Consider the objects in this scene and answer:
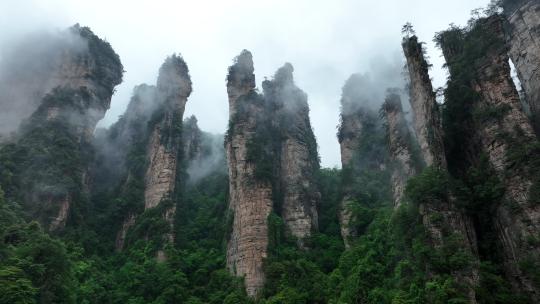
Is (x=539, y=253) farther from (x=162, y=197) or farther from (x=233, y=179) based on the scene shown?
(x=162, y=197)

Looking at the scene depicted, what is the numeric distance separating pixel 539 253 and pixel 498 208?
405cm

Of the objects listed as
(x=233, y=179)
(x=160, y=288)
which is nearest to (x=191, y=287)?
(x=160, y=288)

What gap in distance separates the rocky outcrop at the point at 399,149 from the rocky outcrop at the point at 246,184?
9.45 m

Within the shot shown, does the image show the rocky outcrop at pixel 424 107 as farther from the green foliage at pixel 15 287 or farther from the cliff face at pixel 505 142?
the green foliage at pixel 15 287

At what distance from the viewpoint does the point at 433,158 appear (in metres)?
33.3

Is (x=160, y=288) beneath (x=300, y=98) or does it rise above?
beneath

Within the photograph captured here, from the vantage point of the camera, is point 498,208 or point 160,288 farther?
point 160,288

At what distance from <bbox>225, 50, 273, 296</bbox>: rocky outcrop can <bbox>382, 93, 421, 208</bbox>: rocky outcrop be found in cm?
945

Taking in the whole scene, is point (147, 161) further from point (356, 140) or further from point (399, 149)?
point (399, 149)

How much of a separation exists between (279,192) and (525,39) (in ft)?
81.8

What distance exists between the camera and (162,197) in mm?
47469

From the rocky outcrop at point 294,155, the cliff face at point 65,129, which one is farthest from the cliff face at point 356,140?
the cliff face at point 65,129

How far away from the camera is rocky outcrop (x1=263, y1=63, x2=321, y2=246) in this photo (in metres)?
43.2

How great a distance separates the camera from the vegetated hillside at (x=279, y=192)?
29672 millimetres
